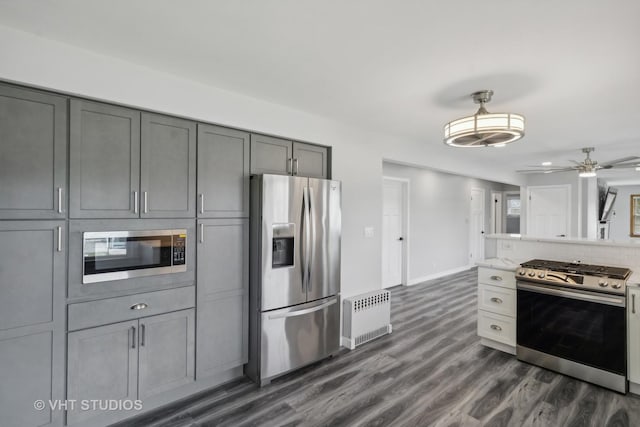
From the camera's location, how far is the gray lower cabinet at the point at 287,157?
2.78m

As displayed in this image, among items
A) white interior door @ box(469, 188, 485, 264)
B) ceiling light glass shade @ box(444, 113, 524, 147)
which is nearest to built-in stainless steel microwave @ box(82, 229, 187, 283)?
ceiling light glass shade @ box(444, 113, 524, 147)

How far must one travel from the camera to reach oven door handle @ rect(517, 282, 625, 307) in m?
2.51

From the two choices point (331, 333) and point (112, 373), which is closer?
point (112, 373)

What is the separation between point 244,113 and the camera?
2668 millimetres

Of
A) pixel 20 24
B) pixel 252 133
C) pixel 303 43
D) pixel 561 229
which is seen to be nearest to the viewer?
pixel 20 24

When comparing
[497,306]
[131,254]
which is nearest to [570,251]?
[497,306]

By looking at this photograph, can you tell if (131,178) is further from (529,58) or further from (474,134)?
(529,58)

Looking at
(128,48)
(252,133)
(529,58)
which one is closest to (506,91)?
(529,58)

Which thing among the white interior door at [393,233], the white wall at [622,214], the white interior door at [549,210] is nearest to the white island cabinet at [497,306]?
the white interior door at [393,233]

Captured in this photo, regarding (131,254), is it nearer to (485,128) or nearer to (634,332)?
(485,128)

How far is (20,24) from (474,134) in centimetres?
289

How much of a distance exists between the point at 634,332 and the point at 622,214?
29.9 feet

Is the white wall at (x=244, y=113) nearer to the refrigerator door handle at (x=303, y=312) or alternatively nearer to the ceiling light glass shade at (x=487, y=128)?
the refrigerator door handle at (x=303, y=312)

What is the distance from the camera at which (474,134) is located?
7.52ft
